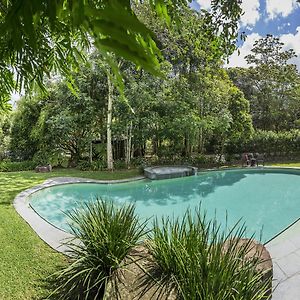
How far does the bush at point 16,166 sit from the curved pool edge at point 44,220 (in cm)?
353

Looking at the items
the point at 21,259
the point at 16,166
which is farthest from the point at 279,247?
the point at 16,166

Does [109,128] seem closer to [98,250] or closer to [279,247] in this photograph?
[279,247]

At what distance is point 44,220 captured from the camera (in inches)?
297

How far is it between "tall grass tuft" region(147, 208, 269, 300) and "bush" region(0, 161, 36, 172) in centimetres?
1358

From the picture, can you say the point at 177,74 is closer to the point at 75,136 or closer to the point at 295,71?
the point at 75,136

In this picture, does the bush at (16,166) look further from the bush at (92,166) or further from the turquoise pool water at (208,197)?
the turquoise pool water at (208,197)

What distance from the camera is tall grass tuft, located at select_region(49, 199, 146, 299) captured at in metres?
3.56

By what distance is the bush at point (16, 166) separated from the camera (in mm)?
Answer: 14923

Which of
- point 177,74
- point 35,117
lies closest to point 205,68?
point 177,74

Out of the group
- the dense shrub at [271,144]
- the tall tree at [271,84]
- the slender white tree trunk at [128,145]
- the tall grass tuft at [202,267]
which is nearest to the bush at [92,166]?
the slender white tree trunk at [128,145]

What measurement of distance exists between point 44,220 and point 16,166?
28.8 ft

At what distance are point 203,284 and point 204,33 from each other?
249 cm

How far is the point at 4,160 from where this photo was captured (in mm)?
16234

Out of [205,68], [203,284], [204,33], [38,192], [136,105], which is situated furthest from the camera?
[205,68]
